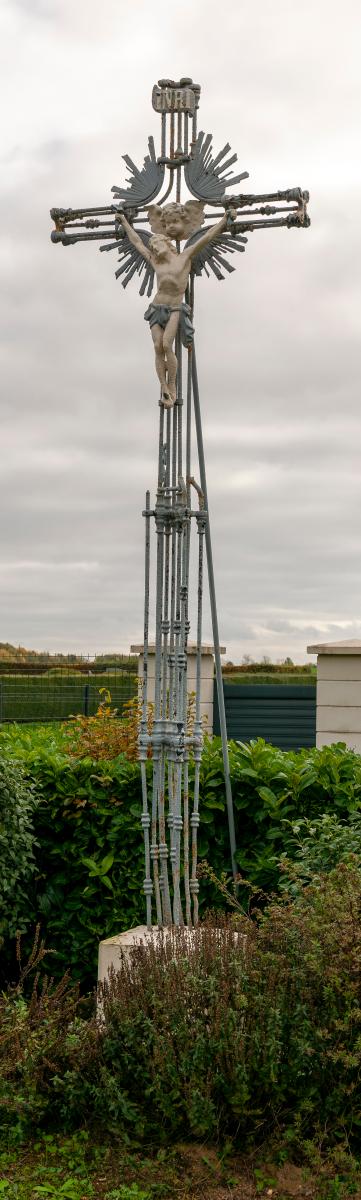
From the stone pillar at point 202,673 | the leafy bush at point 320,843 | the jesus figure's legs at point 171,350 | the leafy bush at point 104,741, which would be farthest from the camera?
the stone pillar at point 202,673

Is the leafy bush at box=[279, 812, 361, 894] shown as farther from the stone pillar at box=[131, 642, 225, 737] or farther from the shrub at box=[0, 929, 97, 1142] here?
the stone pillar at box=[131, 642, 225, 737]

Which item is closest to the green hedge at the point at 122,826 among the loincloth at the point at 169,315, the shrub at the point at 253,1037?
the shrub at the point at 253,1037

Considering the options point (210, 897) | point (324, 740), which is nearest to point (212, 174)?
point (210, 897)

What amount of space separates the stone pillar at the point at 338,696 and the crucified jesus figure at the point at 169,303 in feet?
12.3

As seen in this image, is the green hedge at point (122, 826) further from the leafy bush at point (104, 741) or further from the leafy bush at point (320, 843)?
the leafy bush at point (104, 741)

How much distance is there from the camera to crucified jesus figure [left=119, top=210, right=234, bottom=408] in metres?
5.32

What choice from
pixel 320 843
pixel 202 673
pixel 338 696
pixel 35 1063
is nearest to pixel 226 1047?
pixel 35 1063

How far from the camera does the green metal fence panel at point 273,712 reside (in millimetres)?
11359

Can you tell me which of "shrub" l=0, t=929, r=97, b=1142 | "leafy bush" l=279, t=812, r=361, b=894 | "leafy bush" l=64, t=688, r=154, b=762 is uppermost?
"leafy bush" l=64, t=688, r=154, b=762

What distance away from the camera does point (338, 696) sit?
28.7 ft

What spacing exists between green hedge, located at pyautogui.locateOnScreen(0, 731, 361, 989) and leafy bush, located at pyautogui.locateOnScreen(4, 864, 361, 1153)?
4.77 feet

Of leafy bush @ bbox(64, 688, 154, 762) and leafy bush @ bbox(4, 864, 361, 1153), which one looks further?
leafy bush @ bbox(64, 688, 154, 762)

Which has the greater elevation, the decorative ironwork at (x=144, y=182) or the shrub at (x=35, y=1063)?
the decorative ironwork at (x=144, y=182)

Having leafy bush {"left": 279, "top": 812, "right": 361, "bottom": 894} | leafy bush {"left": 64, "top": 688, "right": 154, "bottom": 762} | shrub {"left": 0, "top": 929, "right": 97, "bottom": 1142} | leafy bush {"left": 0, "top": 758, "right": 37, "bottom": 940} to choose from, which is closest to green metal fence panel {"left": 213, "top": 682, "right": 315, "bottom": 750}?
leafy bush {"left": 64, "top": 688, "right": 154, "bottom": 762}
